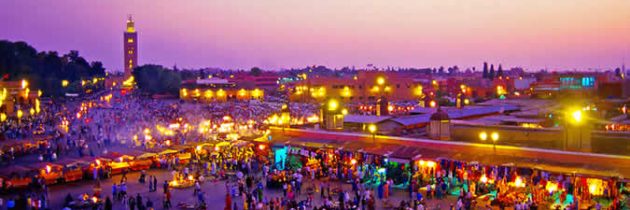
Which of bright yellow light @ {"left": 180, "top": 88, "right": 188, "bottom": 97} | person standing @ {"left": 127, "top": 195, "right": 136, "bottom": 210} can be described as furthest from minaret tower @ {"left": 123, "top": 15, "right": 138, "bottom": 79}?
person standing @ {"left": 127, "top": 195, "right": 136, "bottom": 210}

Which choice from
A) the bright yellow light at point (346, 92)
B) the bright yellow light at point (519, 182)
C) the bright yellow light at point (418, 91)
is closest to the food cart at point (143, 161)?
the bright yellow light at point (519, 182)

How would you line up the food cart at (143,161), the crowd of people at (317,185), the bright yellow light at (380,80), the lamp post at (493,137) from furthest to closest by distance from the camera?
the bright yellow light at (380,80)
the food cart at (143,161)
the lamp post at (493,137)
the crowd of people at (317,185)

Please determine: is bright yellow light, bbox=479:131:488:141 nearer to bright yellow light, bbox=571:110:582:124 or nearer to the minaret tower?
bright yellow light, bbox=571:110:582:124

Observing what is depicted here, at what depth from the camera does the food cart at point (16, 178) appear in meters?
18.9

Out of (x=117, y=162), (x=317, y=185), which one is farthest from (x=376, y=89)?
(x=317, y=185)

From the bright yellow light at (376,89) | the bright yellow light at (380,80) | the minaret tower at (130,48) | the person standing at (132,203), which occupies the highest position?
the minaret tower at (130,48)

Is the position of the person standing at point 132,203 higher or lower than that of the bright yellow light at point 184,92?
lower

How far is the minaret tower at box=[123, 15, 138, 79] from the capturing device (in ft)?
495

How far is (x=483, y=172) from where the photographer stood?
16969mm

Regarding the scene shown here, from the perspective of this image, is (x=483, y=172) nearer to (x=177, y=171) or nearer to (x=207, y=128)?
(x=177, y=171)

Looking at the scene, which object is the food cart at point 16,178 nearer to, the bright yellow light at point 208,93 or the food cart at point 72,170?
the food cart at point 72,170

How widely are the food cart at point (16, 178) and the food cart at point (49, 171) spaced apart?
Result: 357 mm

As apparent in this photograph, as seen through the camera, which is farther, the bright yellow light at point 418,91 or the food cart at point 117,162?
the bright yellow light at point 418,91

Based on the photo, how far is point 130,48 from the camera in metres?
151
